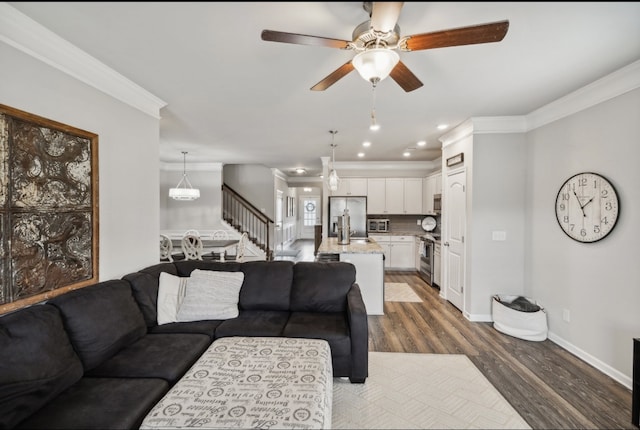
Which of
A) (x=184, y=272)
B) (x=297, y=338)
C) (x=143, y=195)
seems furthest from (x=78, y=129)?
(x=297, y=338)

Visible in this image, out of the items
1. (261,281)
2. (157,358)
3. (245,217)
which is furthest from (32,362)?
(245,217)

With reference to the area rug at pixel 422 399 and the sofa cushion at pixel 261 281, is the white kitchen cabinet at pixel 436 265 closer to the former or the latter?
the area rug at pixel 422 399

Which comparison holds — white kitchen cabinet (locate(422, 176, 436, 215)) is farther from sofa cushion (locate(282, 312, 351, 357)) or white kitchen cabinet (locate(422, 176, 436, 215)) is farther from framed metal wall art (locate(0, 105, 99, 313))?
framed metal wall art (locate(0, 105, 99, 313))

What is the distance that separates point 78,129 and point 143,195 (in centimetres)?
89

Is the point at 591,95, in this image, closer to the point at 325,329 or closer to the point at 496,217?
the point at 496,217

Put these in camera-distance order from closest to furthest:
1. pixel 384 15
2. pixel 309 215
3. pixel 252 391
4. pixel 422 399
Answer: pixel 384 15 → pixel 252 391 → pixel 422 399 → pixel 309 215

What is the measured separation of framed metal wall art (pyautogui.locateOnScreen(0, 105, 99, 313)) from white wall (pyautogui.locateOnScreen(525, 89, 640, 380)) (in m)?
4.41

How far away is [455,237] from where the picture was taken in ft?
14.0

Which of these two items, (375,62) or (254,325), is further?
(254,325)

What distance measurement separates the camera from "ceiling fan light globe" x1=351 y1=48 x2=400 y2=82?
1.61 meters

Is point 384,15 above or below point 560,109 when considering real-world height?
below

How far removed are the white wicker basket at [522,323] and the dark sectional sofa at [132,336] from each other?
196 centimetres

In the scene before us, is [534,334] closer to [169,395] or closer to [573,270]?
[573,270]

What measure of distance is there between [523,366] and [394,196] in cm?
458
